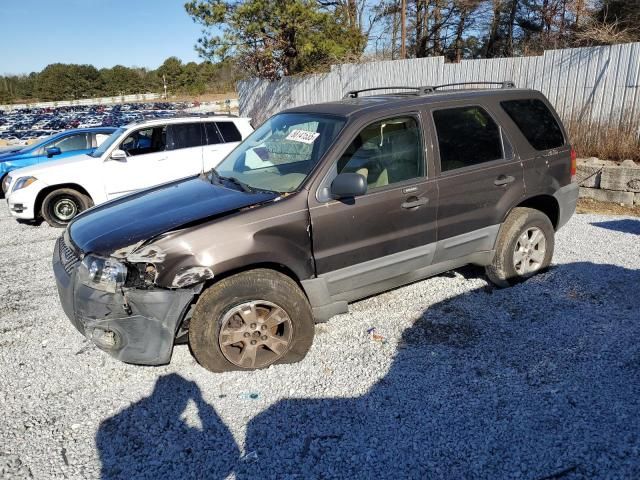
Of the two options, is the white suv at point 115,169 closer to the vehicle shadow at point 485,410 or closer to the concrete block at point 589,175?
the vehicle shadow at point 485,410

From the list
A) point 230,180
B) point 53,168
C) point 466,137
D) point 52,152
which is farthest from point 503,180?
point 52,152

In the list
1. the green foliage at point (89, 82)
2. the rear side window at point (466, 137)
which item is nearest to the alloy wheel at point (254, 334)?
the rear side window at point (466, 137)

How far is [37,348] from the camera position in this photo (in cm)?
394

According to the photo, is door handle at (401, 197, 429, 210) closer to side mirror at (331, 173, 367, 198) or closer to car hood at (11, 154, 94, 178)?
side mirror at (331, 173, 367, 198)

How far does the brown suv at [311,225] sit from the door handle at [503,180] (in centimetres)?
1

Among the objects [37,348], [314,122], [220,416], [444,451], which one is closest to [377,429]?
[444,451]

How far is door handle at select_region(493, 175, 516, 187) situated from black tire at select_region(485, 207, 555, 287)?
375 mm

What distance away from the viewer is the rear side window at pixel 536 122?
443 centimetres

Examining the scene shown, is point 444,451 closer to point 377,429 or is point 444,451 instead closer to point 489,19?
point 377,429

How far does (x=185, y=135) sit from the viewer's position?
27.2 feet

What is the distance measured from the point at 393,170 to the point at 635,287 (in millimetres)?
2765

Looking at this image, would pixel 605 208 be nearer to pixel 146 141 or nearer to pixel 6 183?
pixel 146 141

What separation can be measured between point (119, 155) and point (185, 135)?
1.22 m

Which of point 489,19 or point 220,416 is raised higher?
point 489,19
